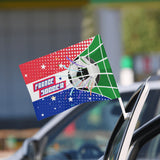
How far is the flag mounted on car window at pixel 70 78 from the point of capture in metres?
2.37

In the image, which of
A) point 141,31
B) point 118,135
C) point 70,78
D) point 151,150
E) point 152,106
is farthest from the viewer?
point 141,31

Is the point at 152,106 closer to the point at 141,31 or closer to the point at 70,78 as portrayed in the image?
the point at 70,78

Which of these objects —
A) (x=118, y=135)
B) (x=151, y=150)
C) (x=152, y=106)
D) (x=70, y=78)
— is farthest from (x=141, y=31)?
(x=70, y=78)

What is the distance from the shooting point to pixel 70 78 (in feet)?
7.94

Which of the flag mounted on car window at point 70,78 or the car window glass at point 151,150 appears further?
the car window glass at point 151,150

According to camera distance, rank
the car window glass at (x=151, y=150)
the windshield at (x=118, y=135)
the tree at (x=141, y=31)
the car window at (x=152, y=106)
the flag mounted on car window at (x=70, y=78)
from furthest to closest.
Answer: the tree at (x=141, y=31) < the car window glass at (x=151, y=150) < the car window at (x=152, y=106) < the windshield at (x=118, y=135) < the flag mounted on car window at (x=70, y=78)

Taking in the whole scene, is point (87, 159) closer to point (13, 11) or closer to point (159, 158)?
point (159, 158)

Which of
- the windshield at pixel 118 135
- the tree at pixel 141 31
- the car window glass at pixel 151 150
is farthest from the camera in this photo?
the tree at pixel 141 31

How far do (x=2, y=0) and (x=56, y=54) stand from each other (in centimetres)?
1059

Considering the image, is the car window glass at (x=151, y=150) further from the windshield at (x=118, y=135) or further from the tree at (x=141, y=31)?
the tree at (x=141, y=31)

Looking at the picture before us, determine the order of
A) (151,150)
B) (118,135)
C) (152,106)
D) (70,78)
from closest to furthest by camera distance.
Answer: (70,78) < (118,135) < (152,106) < (151,150)

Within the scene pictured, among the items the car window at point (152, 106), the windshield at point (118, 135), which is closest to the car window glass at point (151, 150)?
the car window at point (152, 106)

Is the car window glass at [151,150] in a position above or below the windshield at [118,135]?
below

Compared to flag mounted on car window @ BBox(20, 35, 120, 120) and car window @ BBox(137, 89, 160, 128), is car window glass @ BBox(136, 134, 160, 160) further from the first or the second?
flag mounted on car window @ BBox(20, 35, 120, 120)
